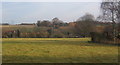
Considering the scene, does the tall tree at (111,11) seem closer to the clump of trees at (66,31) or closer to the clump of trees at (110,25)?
the clump of trees at (110,25)

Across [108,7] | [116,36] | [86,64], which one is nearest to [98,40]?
[116,36]

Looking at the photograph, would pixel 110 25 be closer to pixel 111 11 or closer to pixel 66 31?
pixel 111 11

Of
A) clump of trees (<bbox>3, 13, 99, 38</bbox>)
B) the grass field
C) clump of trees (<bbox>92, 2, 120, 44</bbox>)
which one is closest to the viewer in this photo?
the grass field

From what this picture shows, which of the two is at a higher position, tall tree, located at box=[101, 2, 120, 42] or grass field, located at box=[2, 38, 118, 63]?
tall tree, located at box=[101, 2, 120, 42]

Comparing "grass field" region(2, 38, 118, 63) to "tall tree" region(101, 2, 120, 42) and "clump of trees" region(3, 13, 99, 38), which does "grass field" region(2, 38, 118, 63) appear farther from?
"clump of trees" region(3, 13, 99, 38)

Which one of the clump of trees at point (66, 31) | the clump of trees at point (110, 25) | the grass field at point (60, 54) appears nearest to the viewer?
the grass field at point (60, 54)

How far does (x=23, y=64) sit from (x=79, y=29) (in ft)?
161

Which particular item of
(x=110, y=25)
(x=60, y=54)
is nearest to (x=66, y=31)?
(x=110, y=25)

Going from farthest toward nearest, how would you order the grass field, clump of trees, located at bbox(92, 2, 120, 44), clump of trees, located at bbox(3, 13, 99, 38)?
clump of trees, located at bbox(3, 13, 99, 38)
clump of trees, located at bbox(92, 2, 120, 44)
the grass field

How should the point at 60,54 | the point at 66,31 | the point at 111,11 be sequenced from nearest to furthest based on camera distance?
the point at 60,54 < the point at 111,11 < the point at 66,31

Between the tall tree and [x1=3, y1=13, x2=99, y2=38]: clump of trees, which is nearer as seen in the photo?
the tall tree

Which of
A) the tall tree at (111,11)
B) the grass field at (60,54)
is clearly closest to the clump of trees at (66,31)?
the tall tree at (111,11)

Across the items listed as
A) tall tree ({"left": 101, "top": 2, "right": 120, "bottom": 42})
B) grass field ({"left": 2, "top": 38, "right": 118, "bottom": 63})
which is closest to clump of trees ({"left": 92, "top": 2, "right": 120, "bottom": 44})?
tall tree ({"left": 101, "top": 2, "right": 120, "bottom": 42})

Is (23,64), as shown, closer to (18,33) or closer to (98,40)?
(98,40)
